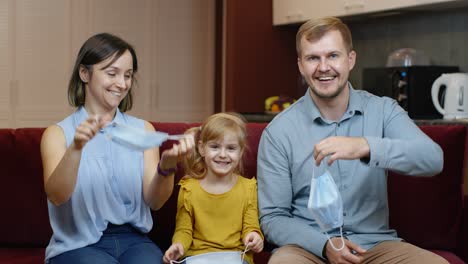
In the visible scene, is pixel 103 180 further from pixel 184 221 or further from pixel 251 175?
pixel 251 175

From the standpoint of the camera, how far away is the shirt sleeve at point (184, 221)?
211 cm

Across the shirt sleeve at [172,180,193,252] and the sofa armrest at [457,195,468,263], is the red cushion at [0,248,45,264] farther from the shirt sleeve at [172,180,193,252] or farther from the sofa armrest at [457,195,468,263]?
the sofa armrest at [457,195,468,263]

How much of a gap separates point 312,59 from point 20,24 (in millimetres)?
3249

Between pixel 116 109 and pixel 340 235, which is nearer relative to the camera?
pixel 340 235

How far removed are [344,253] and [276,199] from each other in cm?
30

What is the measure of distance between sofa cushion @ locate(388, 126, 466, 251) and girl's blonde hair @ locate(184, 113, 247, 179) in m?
0.55

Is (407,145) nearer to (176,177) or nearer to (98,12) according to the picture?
(176,177)

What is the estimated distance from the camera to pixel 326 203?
1.88 metres

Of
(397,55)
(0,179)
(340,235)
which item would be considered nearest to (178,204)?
(340,235)

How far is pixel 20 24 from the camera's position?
482cm

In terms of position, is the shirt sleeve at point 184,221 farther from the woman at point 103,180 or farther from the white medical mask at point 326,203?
the white medical mask at point 326,203

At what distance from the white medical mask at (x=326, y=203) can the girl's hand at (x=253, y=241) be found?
23 centimetres

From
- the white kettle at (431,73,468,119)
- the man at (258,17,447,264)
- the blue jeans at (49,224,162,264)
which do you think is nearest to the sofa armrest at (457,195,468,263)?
the man at (258,17,447,264)

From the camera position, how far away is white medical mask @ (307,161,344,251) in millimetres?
1891
